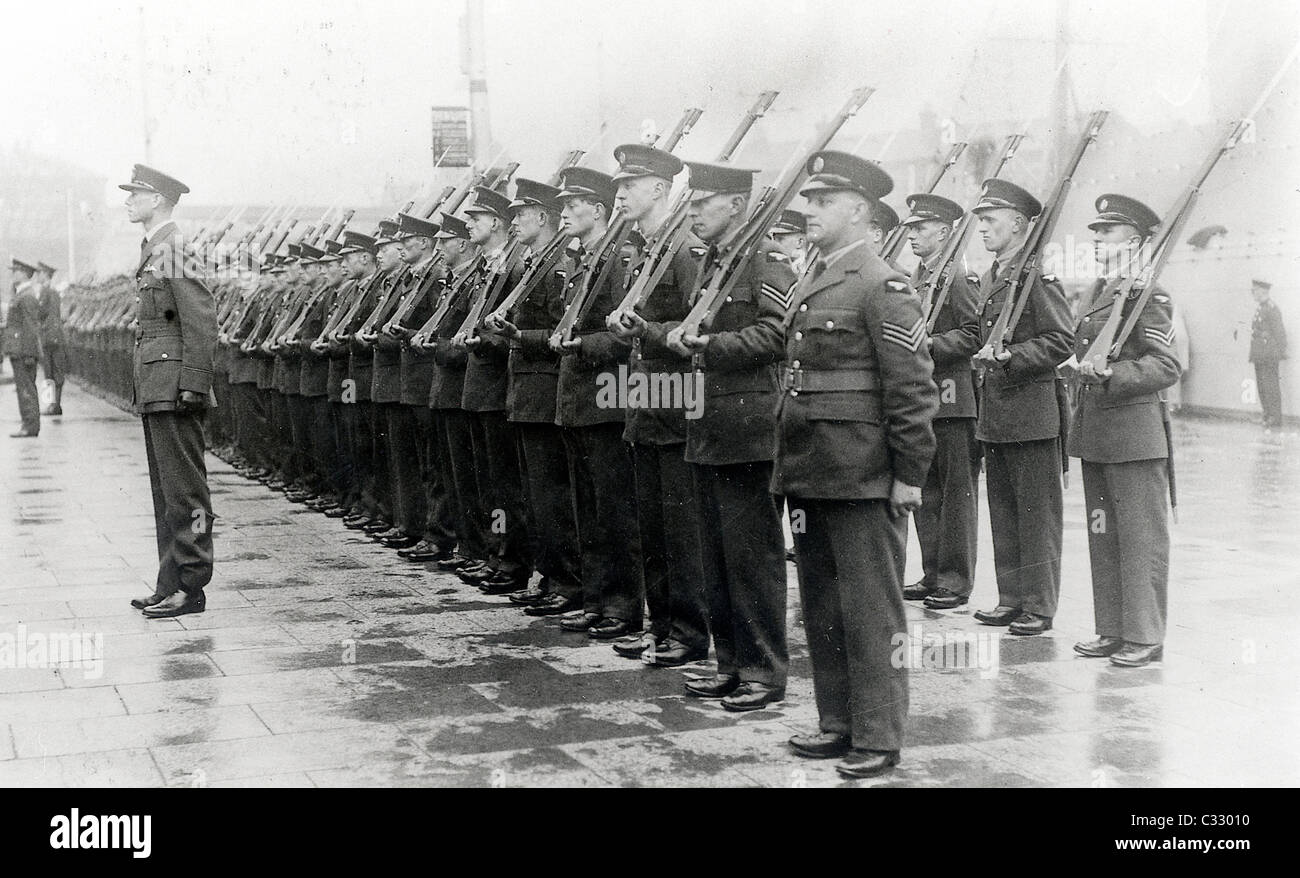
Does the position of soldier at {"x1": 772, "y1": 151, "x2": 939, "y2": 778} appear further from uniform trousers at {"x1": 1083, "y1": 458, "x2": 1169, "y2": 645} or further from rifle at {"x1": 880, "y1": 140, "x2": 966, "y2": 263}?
rifle at {"x1": 880, "y1": 140, "x2": 966, "y2": 263}

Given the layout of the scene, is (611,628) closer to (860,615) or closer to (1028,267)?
(860,615)

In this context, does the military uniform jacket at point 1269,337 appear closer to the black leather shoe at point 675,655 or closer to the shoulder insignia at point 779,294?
the black leather shoe at point 675,655

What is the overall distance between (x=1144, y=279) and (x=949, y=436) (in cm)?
182

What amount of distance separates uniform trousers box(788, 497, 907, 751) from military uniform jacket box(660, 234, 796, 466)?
0.74 metres

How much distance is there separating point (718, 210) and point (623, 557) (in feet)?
6.61

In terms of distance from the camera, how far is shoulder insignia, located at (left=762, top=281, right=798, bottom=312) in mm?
5605

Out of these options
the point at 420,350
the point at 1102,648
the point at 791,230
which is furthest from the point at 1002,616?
the point at 420,350

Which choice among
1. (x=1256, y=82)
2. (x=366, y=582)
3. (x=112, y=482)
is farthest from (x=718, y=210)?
(x=1256, y=82)

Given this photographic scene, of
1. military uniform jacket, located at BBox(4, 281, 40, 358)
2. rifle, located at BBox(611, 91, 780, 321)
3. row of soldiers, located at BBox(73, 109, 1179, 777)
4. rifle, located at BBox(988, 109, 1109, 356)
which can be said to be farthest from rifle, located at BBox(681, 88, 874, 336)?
military uniform jacket, located at BBox(4, 281, 40, 358)

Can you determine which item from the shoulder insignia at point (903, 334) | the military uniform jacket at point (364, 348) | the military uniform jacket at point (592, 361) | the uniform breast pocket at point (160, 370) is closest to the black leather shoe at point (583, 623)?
the military uniform jacket at point (592, 361)

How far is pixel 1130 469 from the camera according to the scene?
21.0 ft

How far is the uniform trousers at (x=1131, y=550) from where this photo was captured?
6.31 m

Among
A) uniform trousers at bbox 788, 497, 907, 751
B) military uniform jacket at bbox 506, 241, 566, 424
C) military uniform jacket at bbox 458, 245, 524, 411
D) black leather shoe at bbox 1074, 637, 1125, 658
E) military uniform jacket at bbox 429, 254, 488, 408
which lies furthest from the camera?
military uniform jacket at bbox 429, 254, 488, 408
